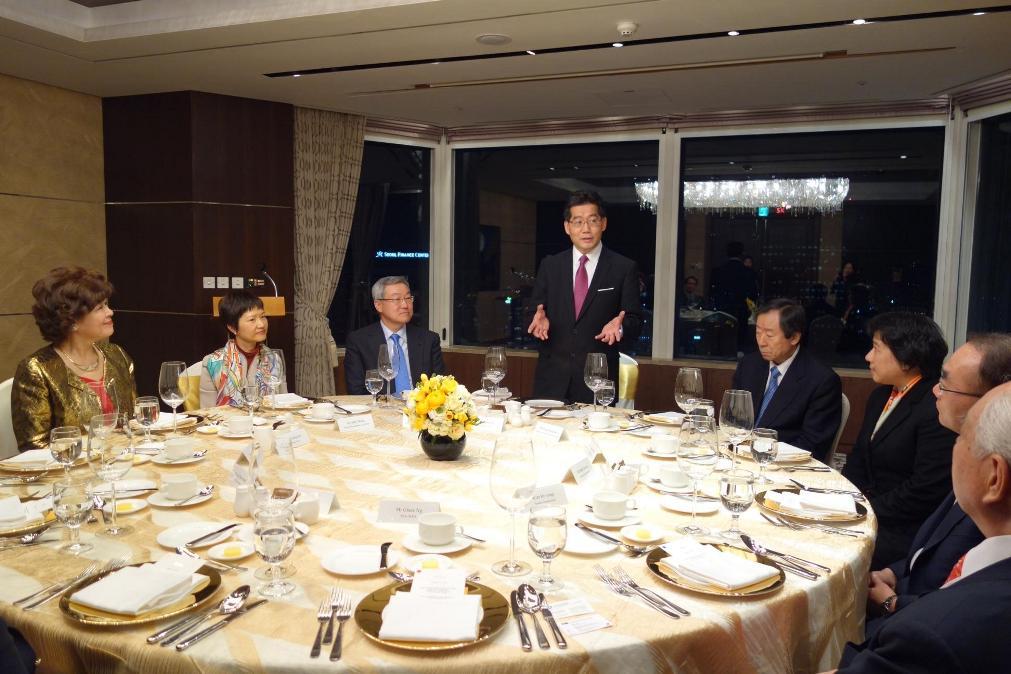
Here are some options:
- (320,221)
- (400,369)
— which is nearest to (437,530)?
(400,369)

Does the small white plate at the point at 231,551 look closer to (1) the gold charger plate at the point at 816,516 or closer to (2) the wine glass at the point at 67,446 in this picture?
(2) the wine glass at the point at 67,446

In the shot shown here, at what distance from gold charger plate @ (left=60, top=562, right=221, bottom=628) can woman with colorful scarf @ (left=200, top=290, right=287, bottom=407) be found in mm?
2152

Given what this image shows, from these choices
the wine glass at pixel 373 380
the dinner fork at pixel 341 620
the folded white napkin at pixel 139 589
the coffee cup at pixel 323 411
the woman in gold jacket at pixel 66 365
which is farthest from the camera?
the wine glass at pixel 373 380

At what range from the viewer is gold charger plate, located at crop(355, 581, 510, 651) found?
128 cm

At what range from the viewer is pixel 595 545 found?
1.74m

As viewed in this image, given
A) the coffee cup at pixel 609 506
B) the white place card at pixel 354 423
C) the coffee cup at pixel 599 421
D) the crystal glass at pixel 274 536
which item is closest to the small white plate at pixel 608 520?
the coffee cup at pixel 609 506

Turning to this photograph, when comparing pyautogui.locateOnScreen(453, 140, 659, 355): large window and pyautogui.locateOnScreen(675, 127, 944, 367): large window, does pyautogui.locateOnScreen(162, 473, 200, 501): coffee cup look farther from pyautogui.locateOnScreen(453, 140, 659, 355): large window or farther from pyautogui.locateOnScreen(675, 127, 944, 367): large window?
pyautogui.locateOnScreen(675, 127, 944, 367): large window

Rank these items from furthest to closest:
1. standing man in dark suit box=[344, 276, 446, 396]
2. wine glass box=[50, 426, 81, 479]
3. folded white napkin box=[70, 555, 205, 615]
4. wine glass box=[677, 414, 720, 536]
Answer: standing man in dark suit box=[344, 276, 446, 396] < wine glass box=[677, 414, 720, 536] < wine glass box=[50, 426, 81, 479] < folded white napkin box=[70, 555, 205, 615]

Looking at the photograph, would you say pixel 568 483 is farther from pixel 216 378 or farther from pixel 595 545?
pixel 216 378

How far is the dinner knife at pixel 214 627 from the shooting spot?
1.29 meters

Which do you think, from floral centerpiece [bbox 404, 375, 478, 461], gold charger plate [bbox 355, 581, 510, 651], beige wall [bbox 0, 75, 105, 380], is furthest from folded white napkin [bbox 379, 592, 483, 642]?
beige wall [bbox 0, 75, 105, 380]

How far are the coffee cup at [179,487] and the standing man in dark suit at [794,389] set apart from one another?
232cm

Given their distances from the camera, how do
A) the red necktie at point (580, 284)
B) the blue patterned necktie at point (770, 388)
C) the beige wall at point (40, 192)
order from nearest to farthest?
the blue patterned necktie at point (770, 388) < the red necktie at point (580, 284) < the beige wall at point (40, 192)

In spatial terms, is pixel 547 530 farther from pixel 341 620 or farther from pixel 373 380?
pixel 373 380
